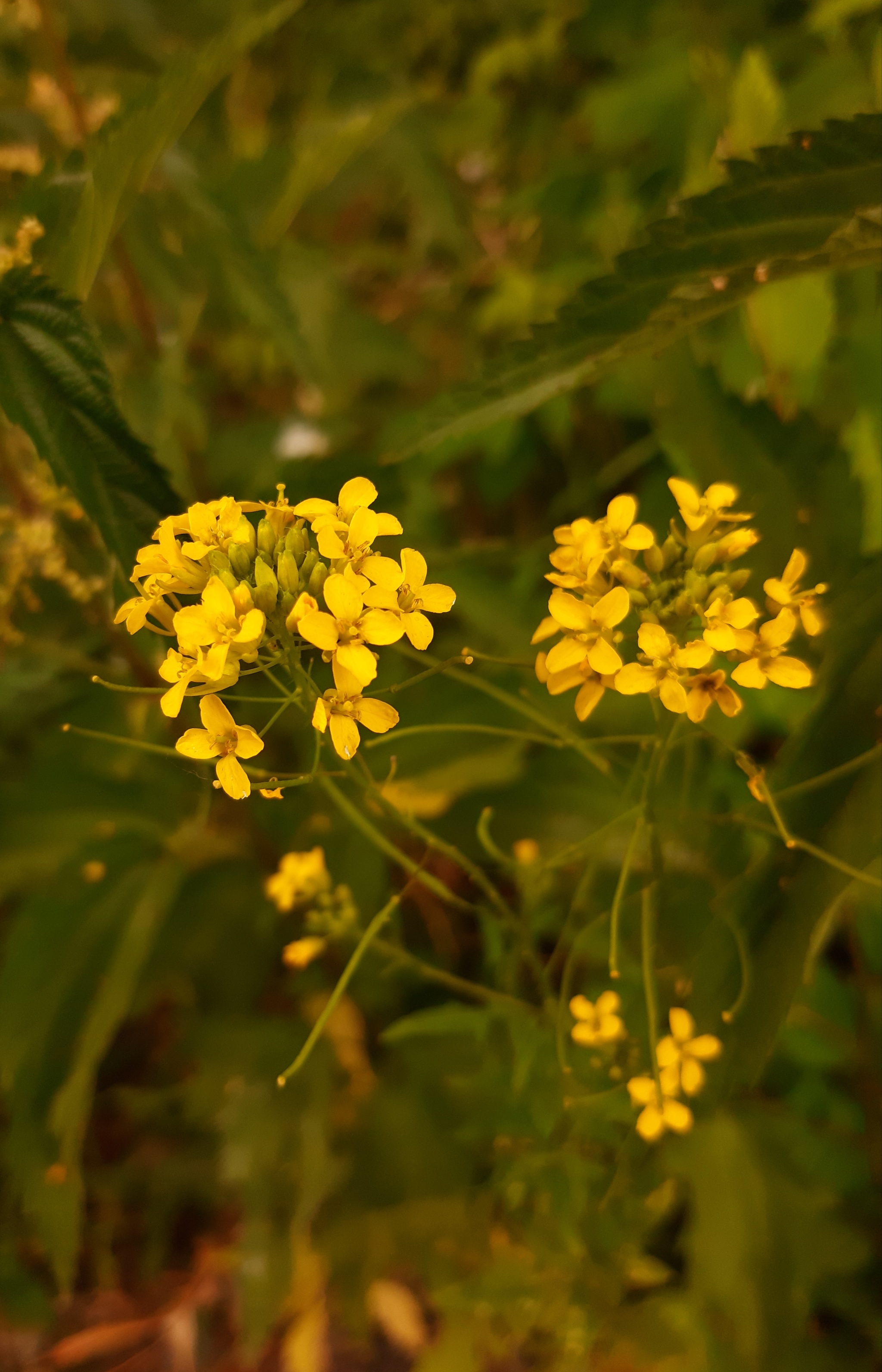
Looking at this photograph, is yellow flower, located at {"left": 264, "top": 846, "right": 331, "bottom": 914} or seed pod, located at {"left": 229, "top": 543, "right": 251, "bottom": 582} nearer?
seed pod, located at {"left": 229, "top": 543, "right": 251, "bottom": 582}

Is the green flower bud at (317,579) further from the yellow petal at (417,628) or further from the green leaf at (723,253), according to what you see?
the green leaf at (723,253)

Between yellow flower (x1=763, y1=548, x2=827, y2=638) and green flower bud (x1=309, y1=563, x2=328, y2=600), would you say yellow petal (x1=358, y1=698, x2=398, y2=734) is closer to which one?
green flower bud (x1=309, y1=563, x2=328, y2=600)

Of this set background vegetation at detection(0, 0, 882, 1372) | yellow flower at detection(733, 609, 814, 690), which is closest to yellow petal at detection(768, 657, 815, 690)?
yellow flower at detection(733, 609, 814, 690)

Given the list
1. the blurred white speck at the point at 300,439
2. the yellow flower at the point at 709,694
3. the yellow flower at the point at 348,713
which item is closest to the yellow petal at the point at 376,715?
the yellow flower at the point at 348,713

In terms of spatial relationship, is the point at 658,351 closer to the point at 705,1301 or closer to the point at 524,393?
the point at 524,393

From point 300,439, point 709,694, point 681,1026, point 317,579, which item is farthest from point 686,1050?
point 300,439
